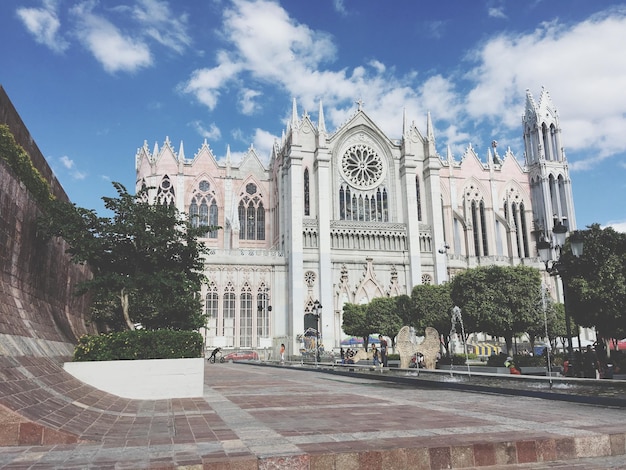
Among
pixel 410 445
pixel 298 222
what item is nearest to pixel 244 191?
pixel 298 222

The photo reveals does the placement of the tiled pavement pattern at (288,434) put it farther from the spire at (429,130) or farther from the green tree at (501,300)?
the spire at (429,130)

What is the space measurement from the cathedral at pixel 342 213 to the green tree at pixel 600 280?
82.8 ft

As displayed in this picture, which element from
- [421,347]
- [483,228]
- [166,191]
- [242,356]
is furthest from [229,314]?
[483,228]

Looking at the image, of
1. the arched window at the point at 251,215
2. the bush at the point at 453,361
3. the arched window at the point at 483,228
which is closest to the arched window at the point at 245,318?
the arched window at the point at 251,215

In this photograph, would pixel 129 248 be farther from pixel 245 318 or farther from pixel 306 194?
pixel 306 194

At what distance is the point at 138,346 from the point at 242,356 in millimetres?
32733

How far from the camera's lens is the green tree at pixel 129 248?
1441 cm

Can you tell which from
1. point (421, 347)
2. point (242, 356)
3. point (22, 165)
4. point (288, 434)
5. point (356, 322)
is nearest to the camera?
point (288, 434)

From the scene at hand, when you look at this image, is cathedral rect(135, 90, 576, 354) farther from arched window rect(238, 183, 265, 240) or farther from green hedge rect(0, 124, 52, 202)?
green hedge rect(0, 124, 52, 202)

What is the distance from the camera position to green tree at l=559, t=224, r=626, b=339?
2197 centimetres

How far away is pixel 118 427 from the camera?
8.02 metres

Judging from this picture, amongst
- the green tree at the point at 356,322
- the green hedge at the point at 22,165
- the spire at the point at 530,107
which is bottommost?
the green tree at the point at 356,322

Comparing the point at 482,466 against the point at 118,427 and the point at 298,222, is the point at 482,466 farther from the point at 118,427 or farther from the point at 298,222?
the point at 298,222

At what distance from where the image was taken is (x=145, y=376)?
41.2 feet
